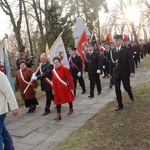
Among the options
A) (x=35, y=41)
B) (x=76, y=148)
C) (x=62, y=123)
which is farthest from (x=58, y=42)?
(x=35, y=41)

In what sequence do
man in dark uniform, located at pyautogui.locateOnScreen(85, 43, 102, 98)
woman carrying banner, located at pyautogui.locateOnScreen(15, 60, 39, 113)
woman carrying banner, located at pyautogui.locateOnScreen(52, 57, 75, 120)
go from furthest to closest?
man in dark uniform, located at pyautogui.locateOnScreen(85, 43, 102, 98) → woman carrying banner, located at pyautogui.locateOnScreen(15, 60, 39, 113) → woman carrying banner, located at pyautogui.locateOnScreen(52, 57, 75, 120)

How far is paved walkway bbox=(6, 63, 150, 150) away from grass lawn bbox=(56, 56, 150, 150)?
12.9 inches

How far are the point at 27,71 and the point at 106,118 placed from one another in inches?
118

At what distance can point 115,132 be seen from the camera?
530cm

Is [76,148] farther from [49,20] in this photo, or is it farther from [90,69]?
[49,20]

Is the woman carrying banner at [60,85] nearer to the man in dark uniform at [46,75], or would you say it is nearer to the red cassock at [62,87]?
the red cassock at [62,87]

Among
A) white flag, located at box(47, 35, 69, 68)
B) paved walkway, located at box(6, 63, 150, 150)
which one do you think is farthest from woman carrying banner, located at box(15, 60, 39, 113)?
white flag, located at box(47, 35, 69, 68)

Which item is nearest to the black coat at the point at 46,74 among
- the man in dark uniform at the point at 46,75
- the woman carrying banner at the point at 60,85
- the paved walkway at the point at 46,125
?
the man in dark uniform at the point at 46,75

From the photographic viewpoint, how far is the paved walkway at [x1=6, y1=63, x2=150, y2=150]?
550 centimetres

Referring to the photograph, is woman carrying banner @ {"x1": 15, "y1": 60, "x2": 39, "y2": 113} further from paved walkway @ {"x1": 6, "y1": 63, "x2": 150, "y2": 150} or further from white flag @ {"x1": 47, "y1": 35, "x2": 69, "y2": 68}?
white flag @ {"x1": 47, "y1": 35, "x2": 69, "y2": 68}

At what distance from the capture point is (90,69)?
941 centimetres

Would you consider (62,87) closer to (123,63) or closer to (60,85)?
(60,85)

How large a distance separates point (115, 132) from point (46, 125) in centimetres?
201

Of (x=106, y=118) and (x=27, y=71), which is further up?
(x=27, y=71)
